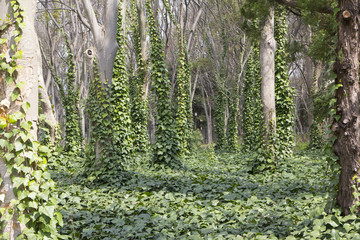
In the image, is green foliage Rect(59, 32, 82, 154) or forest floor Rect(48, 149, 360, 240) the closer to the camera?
forest floor Rect(48, 149, 360, 240)

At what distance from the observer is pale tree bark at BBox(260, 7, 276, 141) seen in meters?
9.07

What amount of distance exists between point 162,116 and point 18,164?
757cm

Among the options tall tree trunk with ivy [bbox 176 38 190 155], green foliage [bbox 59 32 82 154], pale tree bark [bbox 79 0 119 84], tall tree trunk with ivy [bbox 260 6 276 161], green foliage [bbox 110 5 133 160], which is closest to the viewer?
pale tree bark [bbox 79 0 119 84]

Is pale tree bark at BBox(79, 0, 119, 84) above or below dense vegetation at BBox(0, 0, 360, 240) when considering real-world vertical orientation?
above

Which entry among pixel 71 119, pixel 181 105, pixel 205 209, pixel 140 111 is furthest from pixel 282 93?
pixel 71 119

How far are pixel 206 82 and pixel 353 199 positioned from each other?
3004 cm

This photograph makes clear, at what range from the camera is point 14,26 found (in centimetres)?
350

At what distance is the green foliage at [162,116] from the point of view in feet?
34.0

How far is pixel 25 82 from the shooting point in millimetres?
3512

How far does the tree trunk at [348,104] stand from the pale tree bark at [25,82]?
12.9 feet

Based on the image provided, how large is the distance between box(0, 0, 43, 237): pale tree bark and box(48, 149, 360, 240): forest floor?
0.85 metres

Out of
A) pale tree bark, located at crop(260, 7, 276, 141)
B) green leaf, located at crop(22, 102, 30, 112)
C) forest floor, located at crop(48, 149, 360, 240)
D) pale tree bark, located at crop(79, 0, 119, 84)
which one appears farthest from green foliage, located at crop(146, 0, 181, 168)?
green leaf, located at crop(22, 102, 30, 112)

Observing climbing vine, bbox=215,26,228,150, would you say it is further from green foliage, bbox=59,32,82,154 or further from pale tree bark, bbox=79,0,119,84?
pale tree bark, bbox=79,0,119,84

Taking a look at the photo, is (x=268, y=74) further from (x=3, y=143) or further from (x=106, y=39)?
(x=3, y=143)
